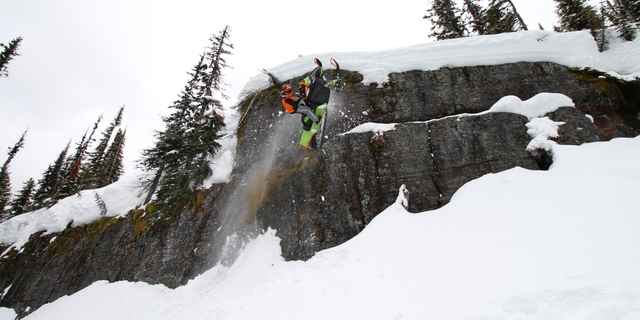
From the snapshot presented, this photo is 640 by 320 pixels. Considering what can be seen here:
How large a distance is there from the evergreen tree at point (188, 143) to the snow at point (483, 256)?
4458 millimetres

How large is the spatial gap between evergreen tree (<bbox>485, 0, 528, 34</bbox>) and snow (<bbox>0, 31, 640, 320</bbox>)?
20.7ft

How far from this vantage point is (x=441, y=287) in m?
4.21

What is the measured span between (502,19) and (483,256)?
834 inches

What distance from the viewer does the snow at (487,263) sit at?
10.8 ft

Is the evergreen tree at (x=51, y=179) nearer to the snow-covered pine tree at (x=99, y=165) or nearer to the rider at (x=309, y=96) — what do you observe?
the snow-covered pine tree at (x=99, y=165)

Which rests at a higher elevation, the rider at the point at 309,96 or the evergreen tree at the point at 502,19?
the evergreen tree at the point at 502,19

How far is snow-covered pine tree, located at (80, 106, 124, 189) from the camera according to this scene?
25.3 m

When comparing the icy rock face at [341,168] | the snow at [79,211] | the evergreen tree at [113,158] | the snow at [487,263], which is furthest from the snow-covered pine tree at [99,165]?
the snow at [487,263]

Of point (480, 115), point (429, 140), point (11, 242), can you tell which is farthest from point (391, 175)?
point (11, 242)

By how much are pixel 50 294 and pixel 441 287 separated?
1884cm

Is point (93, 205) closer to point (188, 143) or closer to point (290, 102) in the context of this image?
point (188, 143)

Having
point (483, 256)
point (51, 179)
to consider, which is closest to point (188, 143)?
point (483, 256)

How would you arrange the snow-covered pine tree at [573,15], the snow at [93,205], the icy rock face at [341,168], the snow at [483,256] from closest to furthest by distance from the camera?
the snow at [483,256] → the icy rock face at [341,168] → the snow at [93,205] → the snow-covered pine tree at [573,15]

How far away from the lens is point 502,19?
60.6 feet
